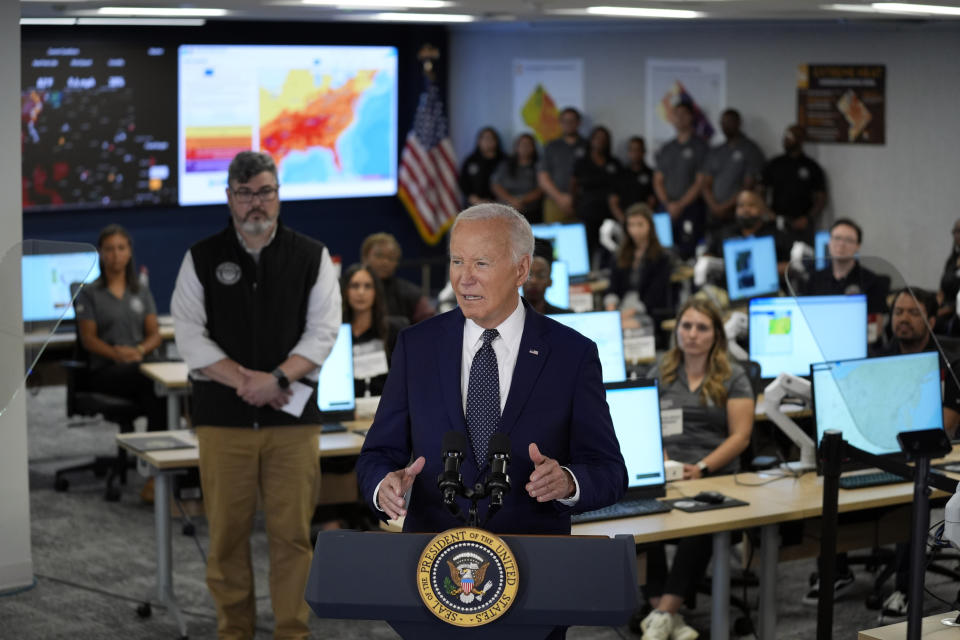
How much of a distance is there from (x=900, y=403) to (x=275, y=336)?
2276 mm

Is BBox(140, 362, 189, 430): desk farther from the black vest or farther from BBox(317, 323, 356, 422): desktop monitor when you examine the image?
the black vest

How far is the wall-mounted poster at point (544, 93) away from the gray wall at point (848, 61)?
116 millimetres

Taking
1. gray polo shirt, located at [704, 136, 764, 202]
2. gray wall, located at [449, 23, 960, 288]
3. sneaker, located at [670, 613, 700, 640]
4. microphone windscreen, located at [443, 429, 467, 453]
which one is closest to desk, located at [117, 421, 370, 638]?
sneaker, located at [670, 613, 700, 640]

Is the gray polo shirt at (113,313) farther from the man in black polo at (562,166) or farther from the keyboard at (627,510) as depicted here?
the man in black polo at (562,166)

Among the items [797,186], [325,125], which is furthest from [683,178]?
[325,125]

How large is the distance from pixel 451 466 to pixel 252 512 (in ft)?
8.86

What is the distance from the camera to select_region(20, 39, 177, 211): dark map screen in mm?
12719

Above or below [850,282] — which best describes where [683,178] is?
above

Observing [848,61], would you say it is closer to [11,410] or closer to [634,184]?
[634,184]

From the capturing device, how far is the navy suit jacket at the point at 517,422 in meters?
2.98

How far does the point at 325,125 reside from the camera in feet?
48.7

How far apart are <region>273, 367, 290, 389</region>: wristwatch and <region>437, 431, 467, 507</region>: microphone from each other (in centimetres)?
237

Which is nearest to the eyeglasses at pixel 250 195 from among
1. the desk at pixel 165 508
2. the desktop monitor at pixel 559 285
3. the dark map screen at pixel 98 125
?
the desk at pixel 165 508

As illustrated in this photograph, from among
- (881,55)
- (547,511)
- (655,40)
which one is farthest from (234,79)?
(547,511)
